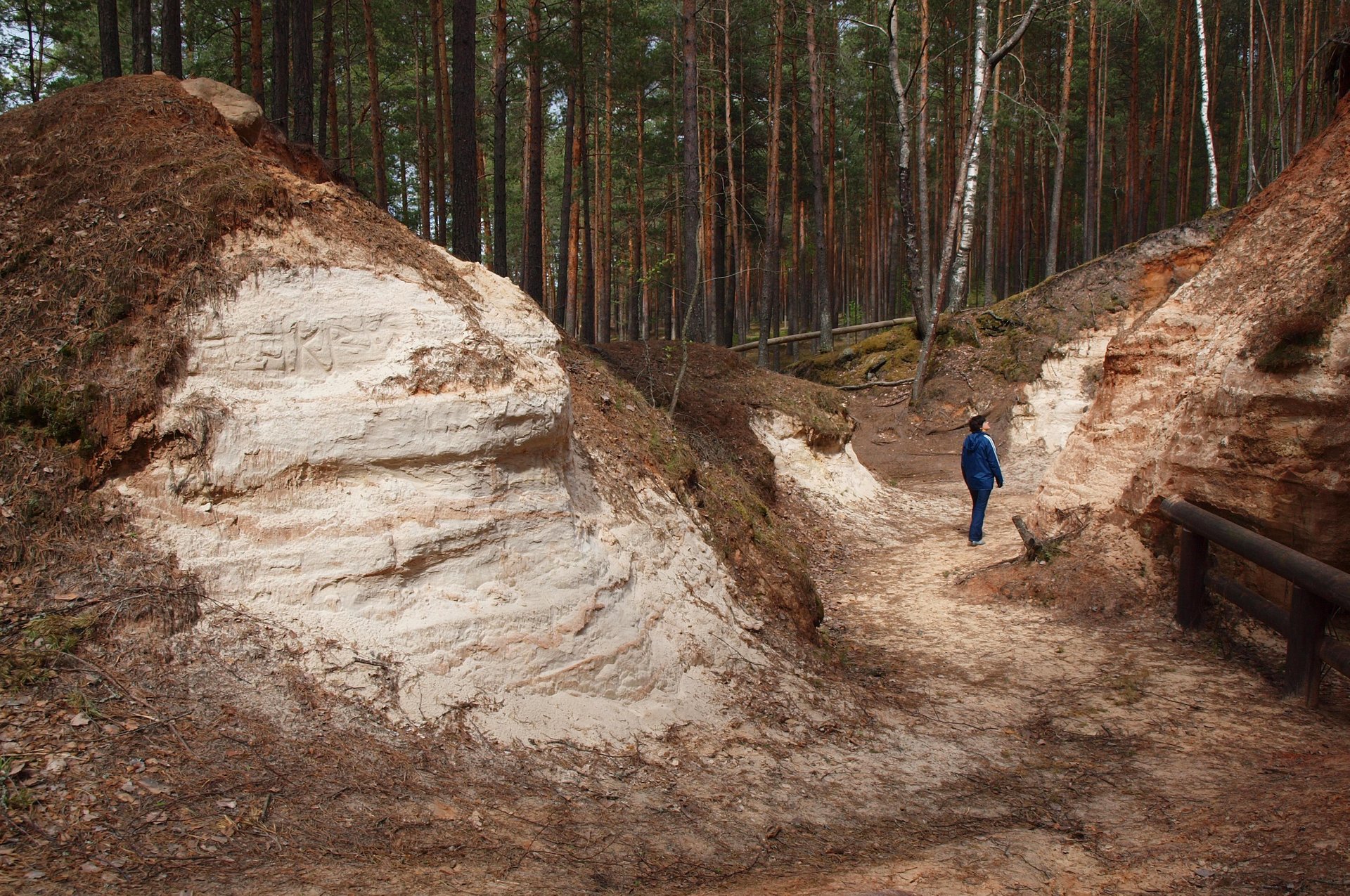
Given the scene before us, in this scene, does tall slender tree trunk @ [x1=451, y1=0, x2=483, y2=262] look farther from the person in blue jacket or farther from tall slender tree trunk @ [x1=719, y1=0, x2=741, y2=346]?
tall slender tree trunk @ [x1=719, y1=0, x2=741, y2=346]

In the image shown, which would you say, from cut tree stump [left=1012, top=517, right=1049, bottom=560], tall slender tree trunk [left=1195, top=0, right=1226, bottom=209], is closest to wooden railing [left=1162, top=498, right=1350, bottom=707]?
cut tree stump [left=1012, top=517, right=1049, bottom=560]

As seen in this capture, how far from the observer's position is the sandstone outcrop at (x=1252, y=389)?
6055mm

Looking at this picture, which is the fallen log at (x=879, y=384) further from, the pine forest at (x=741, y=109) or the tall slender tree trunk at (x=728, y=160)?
the tall slender tree trunk at (x=728, y=160)

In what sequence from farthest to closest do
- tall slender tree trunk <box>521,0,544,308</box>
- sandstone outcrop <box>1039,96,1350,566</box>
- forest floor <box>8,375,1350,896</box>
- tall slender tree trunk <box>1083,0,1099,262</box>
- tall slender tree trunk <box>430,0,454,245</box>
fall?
tall slender tree trunk <box>1083,0,1099,262</box> → tall slender tree trunk <box>430,0,454,245</box> → tall slender tree trunk <box>521,0,544,308</box> → sandstone outcrop <box>1039,96,1350,566</box> → forest floor <box>8,375,1350,896</box>

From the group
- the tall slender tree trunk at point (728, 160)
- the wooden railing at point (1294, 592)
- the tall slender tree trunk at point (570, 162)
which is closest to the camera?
the wooden railing at point (1294, 592)

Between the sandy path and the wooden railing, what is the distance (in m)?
0.27

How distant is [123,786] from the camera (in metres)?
3.42

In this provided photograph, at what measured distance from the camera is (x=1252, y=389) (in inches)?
262

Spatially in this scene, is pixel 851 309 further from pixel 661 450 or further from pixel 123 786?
pixel 123 786

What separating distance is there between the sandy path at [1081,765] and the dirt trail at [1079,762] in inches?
0.5

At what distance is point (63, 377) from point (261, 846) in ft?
10.5

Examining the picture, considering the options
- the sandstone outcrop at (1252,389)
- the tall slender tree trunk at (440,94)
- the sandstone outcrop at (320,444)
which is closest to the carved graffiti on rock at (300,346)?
the sandstone outcrop at (320,444)

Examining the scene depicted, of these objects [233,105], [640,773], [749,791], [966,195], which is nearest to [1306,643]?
[749,791]

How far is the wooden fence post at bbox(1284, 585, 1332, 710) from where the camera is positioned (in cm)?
548
